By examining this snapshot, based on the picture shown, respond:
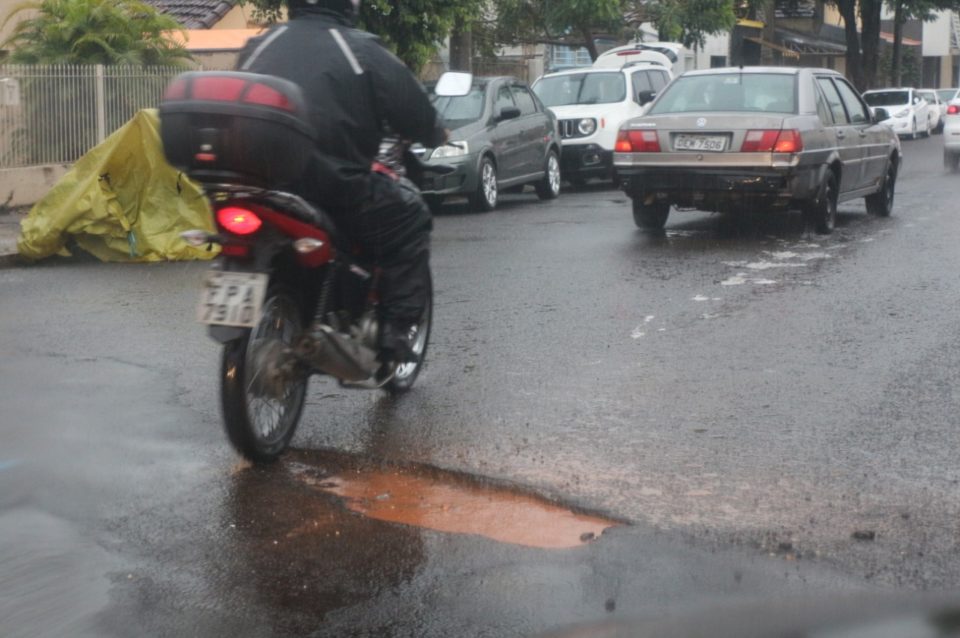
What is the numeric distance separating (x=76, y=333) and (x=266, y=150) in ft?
12.8

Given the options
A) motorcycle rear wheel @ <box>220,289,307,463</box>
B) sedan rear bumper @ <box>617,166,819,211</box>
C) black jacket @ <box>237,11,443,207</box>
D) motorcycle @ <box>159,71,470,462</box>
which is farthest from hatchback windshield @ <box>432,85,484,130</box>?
motorcycle rear wheel @ <box>220,289,307,463</box>

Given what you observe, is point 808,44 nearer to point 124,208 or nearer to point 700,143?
point 700,143

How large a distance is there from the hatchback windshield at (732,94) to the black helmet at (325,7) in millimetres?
7727

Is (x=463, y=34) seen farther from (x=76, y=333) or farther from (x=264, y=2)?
(x=76, y=333)

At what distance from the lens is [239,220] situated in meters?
5.12

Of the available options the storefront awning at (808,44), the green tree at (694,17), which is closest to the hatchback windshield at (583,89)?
the green tree at (694,17)

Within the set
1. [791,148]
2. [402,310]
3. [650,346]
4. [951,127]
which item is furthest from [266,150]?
[951,127]

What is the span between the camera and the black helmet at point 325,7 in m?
5.62

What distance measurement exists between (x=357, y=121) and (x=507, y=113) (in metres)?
11.5

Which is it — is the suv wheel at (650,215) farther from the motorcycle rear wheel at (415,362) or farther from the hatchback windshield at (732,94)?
the motorcycle rear wheel at (415,362)

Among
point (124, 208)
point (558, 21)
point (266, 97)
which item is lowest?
point (124, 208)

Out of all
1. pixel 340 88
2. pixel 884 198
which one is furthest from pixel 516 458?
pixel 884 198

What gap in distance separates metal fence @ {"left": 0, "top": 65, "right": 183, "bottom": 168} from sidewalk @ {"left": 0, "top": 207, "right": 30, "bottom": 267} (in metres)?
0.66

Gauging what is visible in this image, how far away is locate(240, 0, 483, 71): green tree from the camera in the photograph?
Answer: 18641 millimetres
